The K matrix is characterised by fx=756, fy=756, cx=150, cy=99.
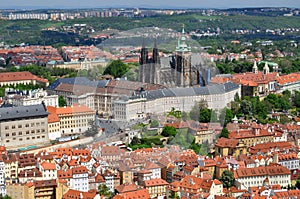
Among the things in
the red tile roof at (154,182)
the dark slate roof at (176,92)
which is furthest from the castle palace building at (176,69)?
the red tile roof at (154,182)

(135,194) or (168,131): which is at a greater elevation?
(168,131)

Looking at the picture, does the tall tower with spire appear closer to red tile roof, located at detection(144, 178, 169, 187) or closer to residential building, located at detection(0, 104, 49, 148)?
red tile roof, located at detection(144, 178, 169, 187)

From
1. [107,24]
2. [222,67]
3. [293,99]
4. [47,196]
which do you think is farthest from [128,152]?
[107,24]

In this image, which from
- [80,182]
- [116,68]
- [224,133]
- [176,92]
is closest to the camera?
[80,182]

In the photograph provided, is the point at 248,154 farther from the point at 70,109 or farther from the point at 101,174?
the point at 70,109

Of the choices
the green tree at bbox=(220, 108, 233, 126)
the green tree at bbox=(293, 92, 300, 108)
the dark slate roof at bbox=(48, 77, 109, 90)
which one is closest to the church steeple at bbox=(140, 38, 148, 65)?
the dark slate roof at bbox=(48, 77, 109, 90)

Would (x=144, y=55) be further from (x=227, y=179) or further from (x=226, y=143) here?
(x=227, y=179)

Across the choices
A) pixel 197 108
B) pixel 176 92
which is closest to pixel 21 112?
pixel 176 92
